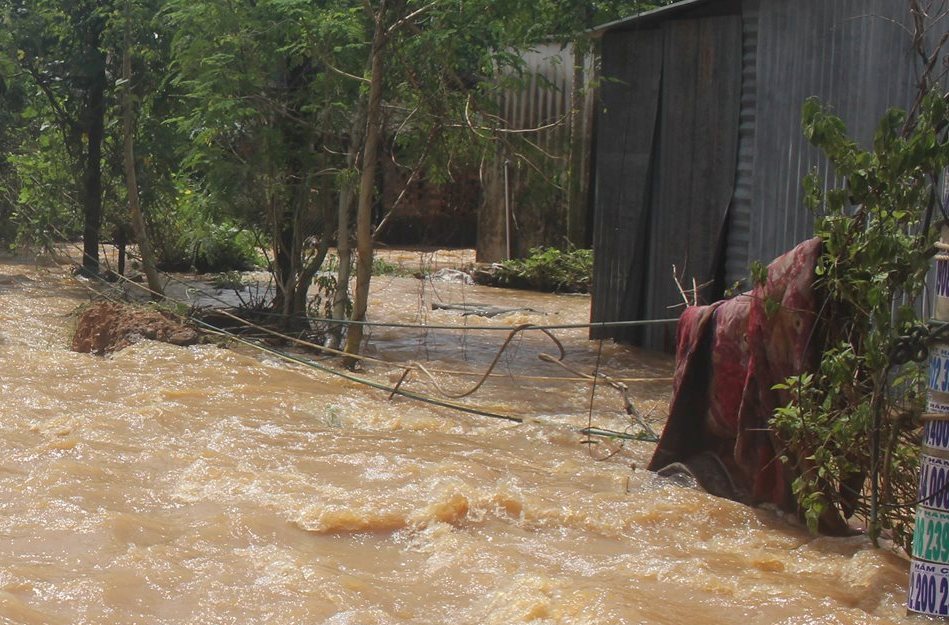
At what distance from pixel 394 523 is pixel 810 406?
1916 mm

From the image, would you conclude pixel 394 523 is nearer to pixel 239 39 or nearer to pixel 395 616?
pixel 395 616

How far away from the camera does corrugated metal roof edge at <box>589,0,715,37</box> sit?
29.5ft

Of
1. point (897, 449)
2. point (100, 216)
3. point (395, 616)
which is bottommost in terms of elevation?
point (395, 616)

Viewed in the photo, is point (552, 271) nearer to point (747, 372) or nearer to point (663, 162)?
point (663, 162)

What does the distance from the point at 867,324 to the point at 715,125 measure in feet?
15.3

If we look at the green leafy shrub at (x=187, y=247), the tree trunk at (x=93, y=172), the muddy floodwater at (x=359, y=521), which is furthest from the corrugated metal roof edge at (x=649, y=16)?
the tree trunk at (x=93, y=172)

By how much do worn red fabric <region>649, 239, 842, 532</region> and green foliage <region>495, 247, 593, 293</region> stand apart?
8.43 metres

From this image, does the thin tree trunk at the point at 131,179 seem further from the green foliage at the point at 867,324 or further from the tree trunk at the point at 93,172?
the green foliage at the point at 867,324

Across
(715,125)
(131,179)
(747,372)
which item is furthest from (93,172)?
(747,372)

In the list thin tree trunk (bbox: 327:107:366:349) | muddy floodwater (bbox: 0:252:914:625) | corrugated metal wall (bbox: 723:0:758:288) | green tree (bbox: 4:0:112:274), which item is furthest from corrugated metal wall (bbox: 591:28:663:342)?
green tree (bbox: 4:0:112:274)

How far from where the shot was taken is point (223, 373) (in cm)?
858

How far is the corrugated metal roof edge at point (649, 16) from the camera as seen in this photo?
8.98 meters

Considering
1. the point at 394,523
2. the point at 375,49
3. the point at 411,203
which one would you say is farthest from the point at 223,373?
the point at 411,203

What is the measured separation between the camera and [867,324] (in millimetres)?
4859
